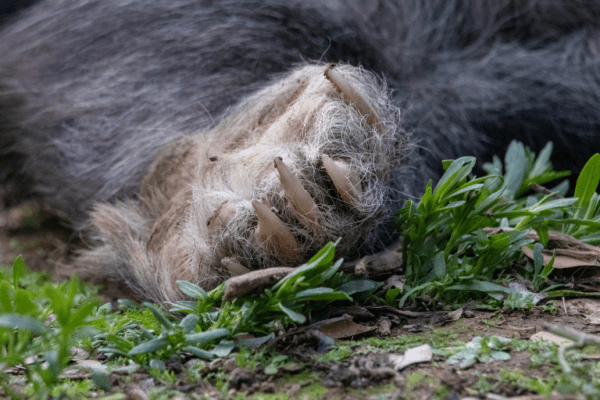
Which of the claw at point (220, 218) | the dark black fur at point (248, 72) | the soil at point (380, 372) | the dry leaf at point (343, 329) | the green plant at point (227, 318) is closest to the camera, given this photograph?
the soil at point (380, 372)

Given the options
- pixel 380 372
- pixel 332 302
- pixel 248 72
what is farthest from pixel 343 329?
pixel 248 72

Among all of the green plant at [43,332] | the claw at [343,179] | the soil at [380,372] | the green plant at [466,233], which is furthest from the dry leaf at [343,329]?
the green plant at [43,332]

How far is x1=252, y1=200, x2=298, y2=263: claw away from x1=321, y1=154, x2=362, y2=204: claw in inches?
5.8

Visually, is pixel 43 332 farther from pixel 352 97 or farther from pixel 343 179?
pixel 352 97

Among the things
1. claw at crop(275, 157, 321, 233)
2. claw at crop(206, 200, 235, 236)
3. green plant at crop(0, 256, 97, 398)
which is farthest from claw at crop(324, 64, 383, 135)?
green plant at crop(0, 256, 97, 398)

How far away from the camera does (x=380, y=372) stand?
826 mm

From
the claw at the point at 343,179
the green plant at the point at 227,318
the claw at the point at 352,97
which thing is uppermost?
the claw at the point at 352,97

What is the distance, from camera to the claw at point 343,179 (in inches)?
41.7

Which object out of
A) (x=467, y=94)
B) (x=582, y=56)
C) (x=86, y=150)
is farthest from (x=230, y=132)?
(x=582, y=56)

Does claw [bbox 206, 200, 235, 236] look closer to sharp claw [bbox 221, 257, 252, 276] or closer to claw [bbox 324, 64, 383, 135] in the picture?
sharp claw [bbox 221, 257, 252, 276]

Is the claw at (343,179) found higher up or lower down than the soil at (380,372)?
higher up

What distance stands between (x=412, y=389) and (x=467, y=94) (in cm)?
128

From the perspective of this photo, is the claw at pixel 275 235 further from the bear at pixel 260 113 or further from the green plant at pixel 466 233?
the green plant at pixel 466 233

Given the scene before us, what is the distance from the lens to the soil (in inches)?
31.1
